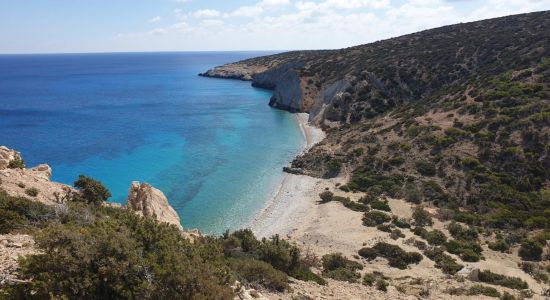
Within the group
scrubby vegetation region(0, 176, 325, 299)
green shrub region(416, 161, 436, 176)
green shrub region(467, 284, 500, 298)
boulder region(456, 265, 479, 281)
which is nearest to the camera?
scrubby vegetation region(0, 176, 325, 299)

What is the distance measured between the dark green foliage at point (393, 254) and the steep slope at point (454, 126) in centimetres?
749

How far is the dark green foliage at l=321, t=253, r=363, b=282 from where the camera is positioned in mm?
18438

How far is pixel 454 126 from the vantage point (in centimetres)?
4075

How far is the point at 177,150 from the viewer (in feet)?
166

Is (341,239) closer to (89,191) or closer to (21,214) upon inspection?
(89,191)

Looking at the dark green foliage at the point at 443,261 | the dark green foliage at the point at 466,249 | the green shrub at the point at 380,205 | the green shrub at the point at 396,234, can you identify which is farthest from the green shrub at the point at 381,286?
the green shrub at the point at 380,205

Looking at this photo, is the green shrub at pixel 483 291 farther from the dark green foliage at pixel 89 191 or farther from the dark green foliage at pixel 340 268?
the dark green foliage at pixel 89 191

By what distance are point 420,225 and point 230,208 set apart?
14302 mm

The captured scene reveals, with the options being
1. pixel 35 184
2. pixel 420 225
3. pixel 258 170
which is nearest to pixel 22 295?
pixel 35 184

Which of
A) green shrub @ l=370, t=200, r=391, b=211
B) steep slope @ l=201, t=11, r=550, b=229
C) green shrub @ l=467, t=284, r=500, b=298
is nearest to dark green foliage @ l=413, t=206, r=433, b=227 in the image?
steep slope @ l=201, t=11, r=550, b=229

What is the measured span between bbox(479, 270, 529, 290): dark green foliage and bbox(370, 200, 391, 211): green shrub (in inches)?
439

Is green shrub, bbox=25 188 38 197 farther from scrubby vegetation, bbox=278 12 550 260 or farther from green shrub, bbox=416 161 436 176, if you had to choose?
green shrub, bbox=416 161 436 176

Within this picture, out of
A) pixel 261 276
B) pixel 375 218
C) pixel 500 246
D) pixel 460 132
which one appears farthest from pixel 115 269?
pixel 460 132

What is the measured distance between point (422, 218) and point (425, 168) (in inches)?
356
